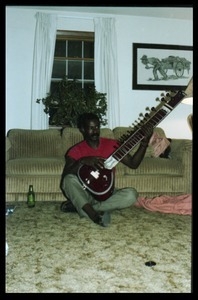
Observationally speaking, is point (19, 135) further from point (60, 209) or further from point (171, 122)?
point (171, 122)

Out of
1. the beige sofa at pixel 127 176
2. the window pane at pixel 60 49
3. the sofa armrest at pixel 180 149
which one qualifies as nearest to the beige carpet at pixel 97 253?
the beige sofa at pixel 127 176

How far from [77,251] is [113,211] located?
99 cm

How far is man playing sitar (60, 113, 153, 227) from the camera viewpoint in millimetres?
2535

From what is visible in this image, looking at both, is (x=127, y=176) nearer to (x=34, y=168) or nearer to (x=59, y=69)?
(x=34, y=168)

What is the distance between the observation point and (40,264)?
1.73m

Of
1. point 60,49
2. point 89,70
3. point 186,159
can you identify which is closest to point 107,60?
point 89,70

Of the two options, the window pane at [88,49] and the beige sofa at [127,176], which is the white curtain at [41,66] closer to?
the window pane at [88,49]

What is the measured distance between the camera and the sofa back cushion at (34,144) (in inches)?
145

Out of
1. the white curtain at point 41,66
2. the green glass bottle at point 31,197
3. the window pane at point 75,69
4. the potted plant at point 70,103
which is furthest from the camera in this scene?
the window pane at point 75,69

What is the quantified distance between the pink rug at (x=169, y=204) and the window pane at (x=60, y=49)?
121 inches

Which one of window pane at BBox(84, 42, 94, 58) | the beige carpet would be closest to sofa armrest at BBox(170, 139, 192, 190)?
the beige carpet

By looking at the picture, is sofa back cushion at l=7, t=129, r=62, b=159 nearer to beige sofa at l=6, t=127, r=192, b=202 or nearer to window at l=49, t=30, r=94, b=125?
beige sofa at l=6, t=127, r=192, b=202

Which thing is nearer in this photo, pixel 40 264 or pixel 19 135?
pixel 40 264
